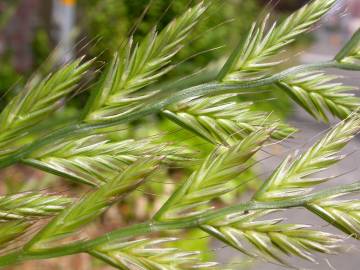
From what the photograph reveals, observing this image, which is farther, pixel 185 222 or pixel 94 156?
pixel 94 156

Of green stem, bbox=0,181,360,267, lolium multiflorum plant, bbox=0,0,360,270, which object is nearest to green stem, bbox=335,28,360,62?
lolium multiflorum plant, bbox=0,0,360,270

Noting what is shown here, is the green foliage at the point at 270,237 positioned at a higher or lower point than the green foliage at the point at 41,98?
lower

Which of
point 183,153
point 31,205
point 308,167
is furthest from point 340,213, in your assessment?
point 31,205

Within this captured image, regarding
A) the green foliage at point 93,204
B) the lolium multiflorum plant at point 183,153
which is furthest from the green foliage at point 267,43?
the green foliage at point 93,204

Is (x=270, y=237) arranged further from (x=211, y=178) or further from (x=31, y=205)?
(x=31, y=205)

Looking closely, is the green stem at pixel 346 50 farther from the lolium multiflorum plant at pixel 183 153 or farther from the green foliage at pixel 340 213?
the green foliage at pixel 340 213

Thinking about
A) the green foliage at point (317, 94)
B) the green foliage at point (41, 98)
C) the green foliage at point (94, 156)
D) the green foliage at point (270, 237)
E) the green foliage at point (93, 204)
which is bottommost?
the green foliage at point (270, 237)

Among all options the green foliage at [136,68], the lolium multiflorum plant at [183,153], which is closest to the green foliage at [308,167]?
the lolium multiflorum plant at [183,153]

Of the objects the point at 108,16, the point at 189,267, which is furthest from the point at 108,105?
the point at 108,16
